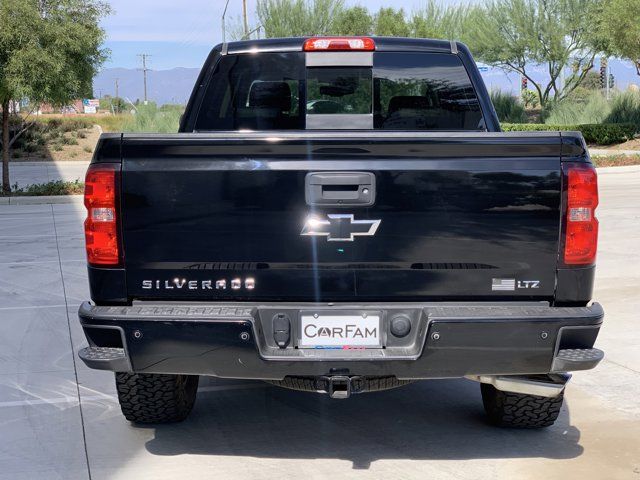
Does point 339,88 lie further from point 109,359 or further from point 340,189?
point 109,359

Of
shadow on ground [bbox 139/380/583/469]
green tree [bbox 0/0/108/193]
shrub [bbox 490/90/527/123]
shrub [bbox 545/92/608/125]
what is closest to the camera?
shadow on ground [bbox 139/380/583/469]

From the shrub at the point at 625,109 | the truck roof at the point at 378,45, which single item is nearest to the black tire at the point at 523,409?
the truck roof at the point at 378,45

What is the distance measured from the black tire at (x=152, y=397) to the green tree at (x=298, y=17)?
4410 centimetres

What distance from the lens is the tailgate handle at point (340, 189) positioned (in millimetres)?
3895

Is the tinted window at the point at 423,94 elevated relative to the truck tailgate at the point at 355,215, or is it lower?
elevated

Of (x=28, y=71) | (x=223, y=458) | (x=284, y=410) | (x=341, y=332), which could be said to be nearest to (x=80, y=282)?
(x=284, y=410)

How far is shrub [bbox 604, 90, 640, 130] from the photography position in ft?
114

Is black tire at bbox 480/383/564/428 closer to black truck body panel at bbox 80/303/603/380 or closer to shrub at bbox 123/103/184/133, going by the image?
black truck body panel at bbox 80/303/603/380

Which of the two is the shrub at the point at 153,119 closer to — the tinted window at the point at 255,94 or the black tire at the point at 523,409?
the tinted window at the point at 255,94

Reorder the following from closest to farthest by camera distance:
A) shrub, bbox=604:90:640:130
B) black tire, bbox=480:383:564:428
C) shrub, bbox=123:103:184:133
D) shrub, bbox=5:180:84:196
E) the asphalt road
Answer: the asphalt road → black tire, bbox=480:383:564:428 → shrub, bbox=5:180:84:196 → shrub, bbox=123:103:184:133 → shrub, bbox=604:90:640:130

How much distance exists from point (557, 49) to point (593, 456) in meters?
41.5

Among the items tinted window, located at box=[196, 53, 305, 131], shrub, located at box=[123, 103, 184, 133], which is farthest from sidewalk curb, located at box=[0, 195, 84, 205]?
tinted window, located at box=[196, 53, 305, 131]

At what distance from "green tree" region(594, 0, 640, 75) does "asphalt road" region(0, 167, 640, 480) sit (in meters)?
26.7

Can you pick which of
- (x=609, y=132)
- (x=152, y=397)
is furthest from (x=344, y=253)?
(x=609, y=132)
